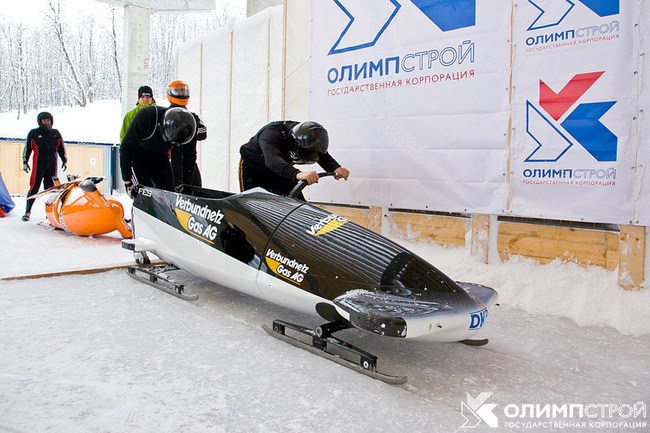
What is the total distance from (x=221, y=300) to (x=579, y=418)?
175cm

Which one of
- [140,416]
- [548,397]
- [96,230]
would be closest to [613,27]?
[548,397]

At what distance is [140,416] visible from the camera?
4.39 feet

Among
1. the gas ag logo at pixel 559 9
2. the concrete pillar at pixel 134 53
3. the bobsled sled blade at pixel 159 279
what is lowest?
the bobsled sled blade at pixel 159 279

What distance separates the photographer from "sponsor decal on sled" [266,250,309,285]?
1898 mm

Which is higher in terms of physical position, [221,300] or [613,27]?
[613,27]

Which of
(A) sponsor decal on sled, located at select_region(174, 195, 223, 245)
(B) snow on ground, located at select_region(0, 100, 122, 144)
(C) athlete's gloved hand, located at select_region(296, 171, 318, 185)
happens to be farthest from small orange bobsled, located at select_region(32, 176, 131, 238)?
(B) snow on ground, located at select_region(0, 100, 122, 144)

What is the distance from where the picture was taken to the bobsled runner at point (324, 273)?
5.14 ft

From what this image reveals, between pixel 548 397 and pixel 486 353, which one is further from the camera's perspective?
pixel 486 353

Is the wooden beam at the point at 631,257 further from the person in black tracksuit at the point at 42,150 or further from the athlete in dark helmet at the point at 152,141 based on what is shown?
the person in black tracksuit at the point at 42,150

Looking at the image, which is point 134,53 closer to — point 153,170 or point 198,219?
point 153,170

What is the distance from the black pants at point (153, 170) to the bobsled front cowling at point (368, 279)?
72.5 inches

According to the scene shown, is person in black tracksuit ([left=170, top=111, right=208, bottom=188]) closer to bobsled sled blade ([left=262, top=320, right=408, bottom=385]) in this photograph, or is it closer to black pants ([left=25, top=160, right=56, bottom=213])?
bobsled sled blade ([left=262, top=320, right=408, bottom=385])

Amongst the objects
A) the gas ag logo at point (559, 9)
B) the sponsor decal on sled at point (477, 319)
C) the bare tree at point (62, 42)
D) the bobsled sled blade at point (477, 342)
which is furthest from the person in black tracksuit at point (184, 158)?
the bare tree at point (62, 42)

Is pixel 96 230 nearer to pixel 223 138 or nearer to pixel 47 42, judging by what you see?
pixel 223 138
